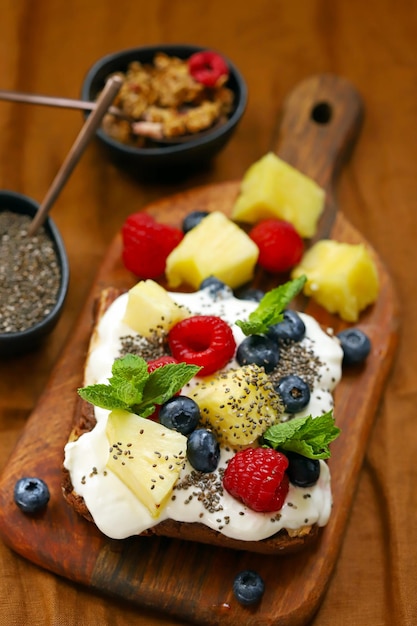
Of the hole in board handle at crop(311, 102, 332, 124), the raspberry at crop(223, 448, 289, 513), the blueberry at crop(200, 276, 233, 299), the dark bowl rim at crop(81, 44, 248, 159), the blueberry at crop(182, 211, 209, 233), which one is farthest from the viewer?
the hole in board handle at crop(311, 102, 332, 124)

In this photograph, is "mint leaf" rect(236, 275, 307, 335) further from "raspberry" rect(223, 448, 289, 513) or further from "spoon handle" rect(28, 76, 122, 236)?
"spoon handle" rect(28, 76, 122, 236)

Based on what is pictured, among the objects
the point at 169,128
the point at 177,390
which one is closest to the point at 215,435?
the point at 177,390

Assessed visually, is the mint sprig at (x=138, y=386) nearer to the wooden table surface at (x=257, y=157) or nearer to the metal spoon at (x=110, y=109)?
the wooden table surface at (x=257, y=157)

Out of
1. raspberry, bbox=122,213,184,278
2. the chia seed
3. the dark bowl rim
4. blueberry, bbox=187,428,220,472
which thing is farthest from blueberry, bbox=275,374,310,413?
the dark bowl rim

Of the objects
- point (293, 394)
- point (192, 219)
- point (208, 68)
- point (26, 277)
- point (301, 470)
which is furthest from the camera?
point (208, 68)

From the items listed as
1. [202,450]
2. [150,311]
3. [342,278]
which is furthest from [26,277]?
[342,278]

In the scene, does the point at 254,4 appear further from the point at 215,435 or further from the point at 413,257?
the point at 215,435

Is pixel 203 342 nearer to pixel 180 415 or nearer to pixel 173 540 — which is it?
pixel 180 415
